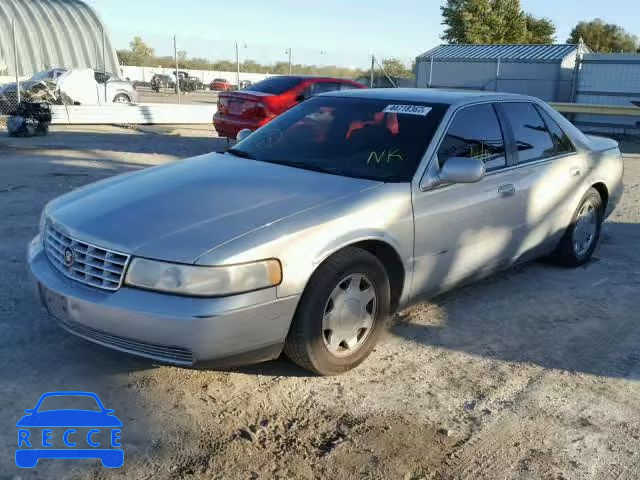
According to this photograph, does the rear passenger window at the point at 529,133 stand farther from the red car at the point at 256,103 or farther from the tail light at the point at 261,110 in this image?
the tail light at the point at 261,110

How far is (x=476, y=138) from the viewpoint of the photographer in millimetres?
4281

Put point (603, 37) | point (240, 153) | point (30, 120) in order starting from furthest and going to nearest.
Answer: point (603, 37) → point (30, 120) → point (240, 153)

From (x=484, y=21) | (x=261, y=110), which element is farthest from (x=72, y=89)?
(x=484, y=21)

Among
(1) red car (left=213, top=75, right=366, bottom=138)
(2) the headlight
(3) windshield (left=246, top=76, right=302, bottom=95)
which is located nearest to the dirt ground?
(2) the headlight

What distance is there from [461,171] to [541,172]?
1324 millimetres

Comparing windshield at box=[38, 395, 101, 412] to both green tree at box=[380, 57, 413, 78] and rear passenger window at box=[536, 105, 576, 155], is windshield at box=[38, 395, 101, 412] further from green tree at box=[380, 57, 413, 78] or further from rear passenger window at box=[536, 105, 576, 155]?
green tree at box=[380, 57, 413, 78]

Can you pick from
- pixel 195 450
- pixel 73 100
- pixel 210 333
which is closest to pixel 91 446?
pixel 195 450

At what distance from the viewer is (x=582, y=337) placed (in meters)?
4.05

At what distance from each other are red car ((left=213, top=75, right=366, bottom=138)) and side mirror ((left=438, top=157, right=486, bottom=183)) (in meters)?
A: 7.13

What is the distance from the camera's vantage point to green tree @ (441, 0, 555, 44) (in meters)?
39.2

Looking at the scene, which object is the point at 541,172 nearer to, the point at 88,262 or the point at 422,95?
the point at 422,95

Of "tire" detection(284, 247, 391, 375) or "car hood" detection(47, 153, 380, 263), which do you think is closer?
"car hood" detection(47, 153, 380, 263)

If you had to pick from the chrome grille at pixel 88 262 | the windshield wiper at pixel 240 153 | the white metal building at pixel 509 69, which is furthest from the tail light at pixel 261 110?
the white metal building at pixel 509 69

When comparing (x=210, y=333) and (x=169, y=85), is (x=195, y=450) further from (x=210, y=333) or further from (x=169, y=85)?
(x=169, y=85)
